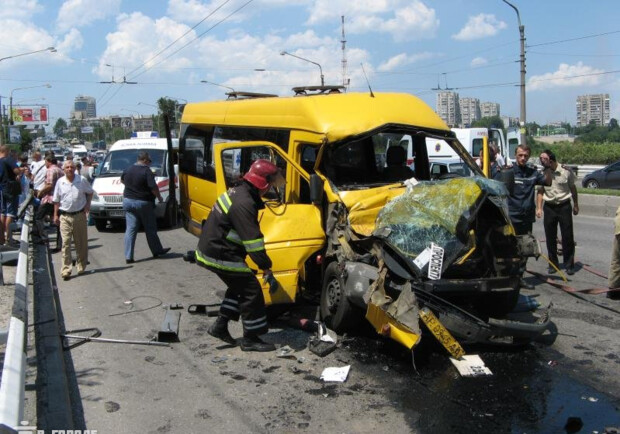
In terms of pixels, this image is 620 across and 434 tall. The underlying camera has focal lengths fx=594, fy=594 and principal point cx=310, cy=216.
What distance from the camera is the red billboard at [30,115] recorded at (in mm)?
88562

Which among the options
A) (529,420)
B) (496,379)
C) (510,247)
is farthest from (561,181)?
(529,420)

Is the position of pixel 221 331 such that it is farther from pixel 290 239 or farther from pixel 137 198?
pixel 137 198

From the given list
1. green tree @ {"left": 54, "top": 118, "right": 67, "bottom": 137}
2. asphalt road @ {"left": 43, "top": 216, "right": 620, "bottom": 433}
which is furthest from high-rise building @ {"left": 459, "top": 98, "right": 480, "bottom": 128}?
green tree @ {"left": 54, "top": 118, "right": 67, "bottom": 137}

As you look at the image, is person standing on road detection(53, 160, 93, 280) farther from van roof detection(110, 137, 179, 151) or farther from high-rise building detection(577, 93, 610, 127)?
high-rise building detection(577, 93, 610, 127)

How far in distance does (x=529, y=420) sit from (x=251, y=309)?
2.57 metres

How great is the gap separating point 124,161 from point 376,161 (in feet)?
31.8

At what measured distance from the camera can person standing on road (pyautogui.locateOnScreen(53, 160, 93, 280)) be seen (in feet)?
29.3

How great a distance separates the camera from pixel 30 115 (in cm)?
8925

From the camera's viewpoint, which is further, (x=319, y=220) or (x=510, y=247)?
(x=319, y=220)

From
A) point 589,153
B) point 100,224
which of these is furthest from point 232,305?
point 589,153

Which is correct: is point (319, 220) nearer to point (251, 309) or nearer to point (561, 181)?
point (251, 309)

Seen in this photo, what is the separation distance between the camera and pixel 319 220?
5996 mm

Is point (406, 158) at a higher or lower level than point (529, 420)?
higher

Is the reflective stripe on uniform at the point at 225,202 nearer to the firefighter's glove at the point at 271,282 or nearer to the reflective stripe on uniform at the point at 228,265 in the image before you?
the reflective stripe on uniform at the point at 228,265
